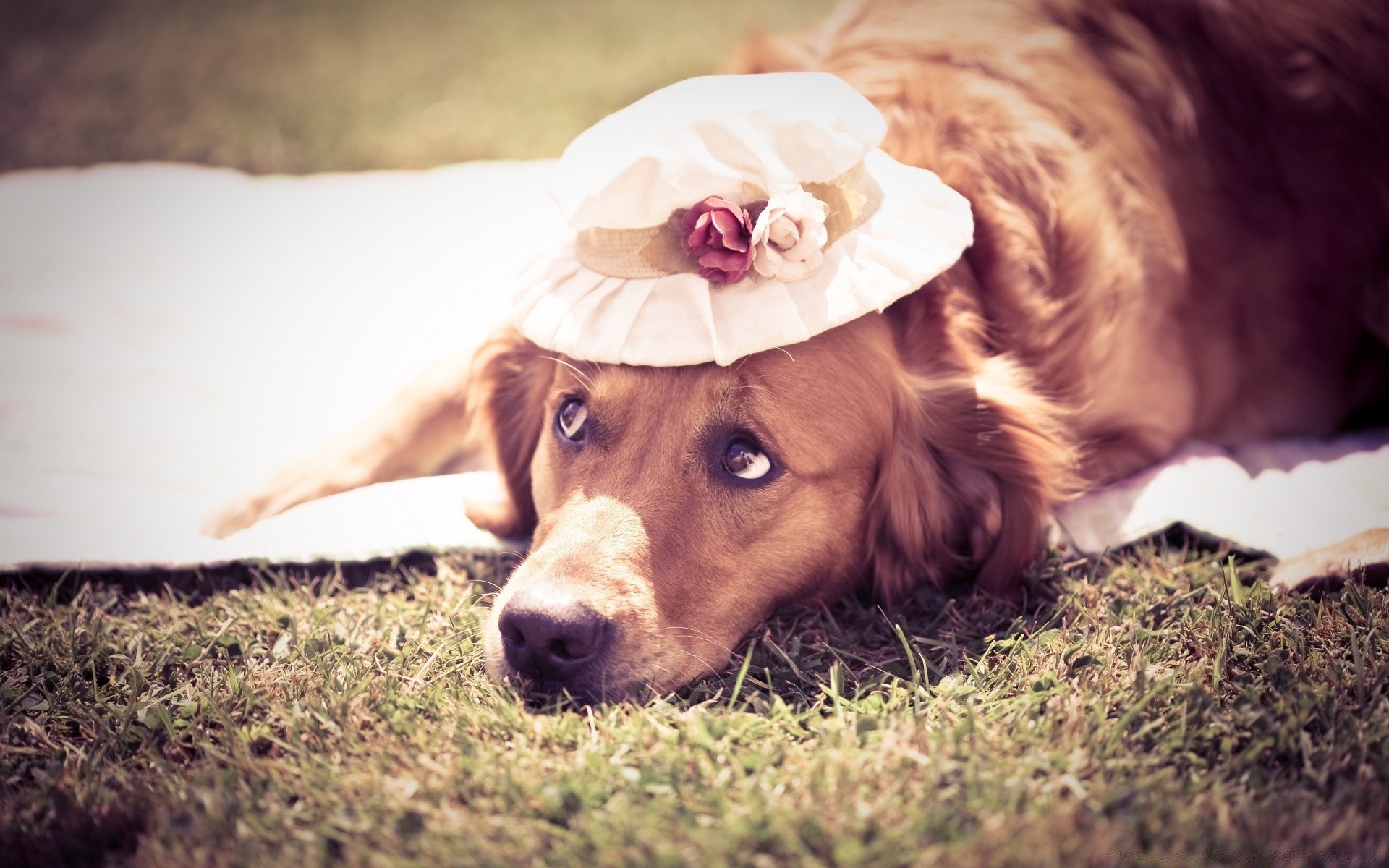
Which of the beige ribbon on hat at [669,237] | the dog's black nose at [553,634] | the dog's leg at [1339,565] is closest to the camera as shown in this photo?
the dog's black nose at [553,634]

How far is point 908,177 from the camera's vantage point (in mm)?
2598

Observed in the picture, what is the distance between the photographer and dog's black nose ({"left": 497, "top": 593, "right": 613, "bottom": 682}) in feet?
6.85

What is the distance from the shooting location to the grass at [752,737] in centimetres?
170

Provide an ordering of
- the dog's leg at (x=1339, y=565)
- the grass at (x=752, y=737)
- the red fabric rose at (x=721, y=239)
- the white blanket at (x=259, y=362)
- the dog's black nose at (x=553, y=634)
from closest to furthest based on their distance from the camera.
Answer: the grass at (x=752, y=737) → the dog's black nose at (x=553, y=634) → the red fabric rose at (x=721, y=239) → the dog's leg at (x=1339, y=565) → the white blanket at (x=259, y=362)

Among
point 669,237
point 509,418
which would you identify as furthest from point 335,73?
point 669,237

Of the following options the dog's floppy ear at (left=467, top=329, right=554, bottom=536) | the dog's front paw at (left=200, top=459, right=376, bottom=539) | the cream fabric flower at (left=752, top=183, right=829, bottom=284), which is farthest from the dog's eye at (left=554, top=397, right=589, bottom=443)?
the dog's front paw at (left=200, top=459, right=376, bottom=539)

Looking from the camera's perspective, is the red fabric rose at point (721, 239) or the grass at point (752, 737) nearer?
the grass at point (752, 737)

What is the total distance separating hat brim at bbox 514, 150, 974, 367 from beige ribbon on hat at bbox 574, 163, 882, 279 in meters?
0.02

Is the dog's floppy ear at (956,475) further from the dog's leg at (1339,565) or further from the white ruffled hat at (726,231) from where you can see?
the dog's leg at (1339,565)

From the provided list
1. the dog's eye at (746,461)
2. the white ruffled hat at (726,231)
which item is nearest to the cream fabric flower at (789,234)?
the white ruffled hat at (726,231)

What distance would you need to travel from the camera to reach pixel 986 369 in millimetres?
2691

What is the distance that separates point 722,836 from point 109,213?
4565mm

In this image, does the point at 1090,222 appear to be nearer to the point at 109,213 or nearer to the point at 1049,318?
the point at 1049,318

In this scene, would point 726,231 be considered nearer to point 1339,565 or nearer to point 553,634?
point 553,634
